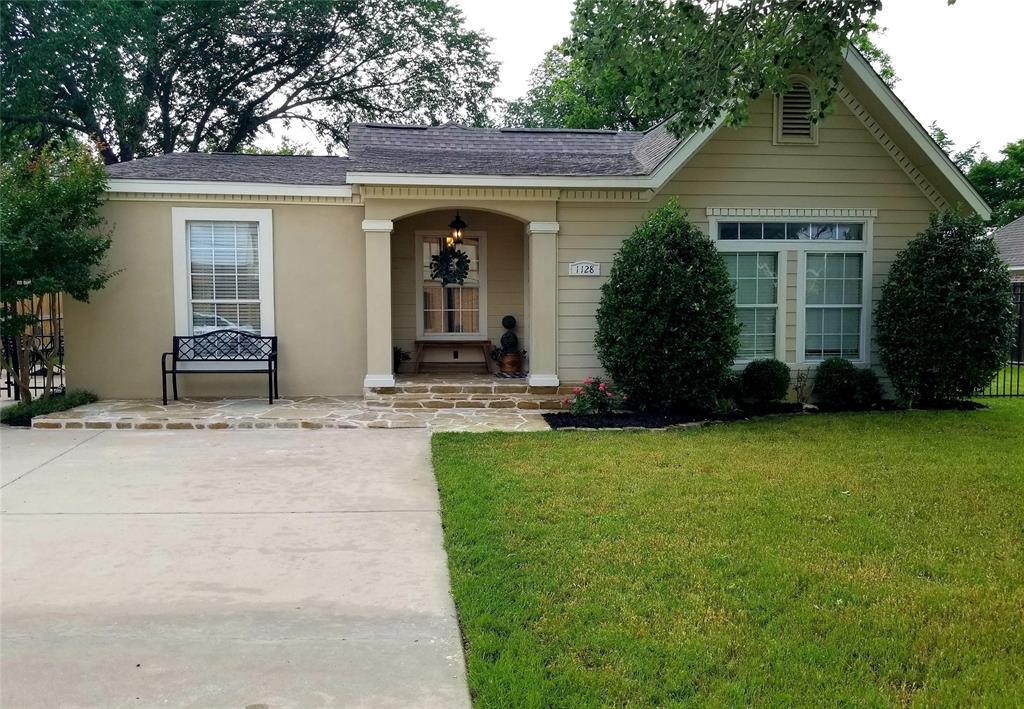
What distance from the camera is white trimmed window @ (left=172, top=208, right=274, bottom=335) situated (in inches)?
386

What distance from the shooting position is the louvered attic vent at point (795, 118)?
9875 millimetres

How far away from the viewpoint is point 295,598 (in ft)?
12.4

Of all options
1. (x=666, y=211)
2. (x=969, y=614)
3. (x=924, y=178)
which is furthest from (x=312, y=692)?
(x=924, y=178)

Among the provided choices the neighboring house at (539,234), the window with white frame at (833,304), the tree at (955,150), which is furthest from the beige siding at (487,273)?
the tree at (955,150)

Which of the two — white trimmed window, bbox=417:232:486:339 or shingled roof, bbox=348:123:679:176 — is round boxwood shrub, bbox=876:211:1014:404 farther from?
white trimmed window, bbox=417:232:486:339

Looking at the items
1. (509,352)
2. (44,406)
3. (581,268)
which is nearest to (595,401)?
(581,268)

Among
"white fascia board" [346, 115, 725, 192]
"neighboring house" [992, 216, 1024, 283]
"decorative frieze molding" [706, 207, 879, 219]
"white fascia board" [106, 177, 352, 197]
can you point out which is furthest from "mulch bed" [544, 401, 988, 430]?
"neighboring house" [992, 216, 1024, 283]

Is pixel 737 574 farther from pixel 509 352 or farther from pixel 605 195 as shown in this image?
pixel 509 352

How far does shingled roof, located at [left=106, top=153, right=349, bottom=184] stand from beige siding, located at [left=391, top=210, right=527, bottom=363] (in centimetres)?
145

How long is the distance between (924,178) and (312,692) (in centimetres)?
1046

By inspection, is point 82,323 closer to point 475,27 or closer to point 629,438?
point 629,438

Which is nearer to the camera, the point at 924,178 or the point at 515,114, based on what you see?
the point at 924,178

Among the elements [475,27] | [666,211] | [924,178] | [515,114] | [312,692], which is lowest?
[312,692]

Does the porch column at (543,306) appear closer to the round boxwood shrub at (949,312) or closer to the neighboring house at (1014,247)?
the round boxwood shrub at (949,312)
